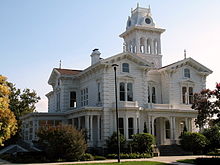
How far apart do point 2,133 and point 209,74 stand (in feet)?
95.6

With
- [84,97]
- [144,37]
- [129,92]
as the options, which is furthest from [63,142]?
[144,37]

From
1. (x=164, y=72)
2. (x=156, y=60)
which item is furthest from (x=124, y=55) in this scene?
(x=156, y=60)

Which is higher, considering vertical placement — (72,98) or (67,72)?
(67,72)

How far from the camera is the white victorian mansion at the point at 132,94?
3722 cm

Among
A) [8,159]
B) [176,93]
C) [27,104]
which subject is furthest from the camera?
[27,104]

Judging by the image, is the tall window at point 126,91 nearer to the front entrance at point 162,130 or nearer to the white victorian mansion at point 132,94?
the white victorian mansion at point 132,94

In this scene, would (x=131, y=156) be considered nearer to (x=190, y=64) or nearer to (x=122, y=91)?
(x=122, y=91)

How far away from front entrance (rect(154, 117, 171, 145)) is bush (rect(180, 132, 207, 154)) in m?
4.44

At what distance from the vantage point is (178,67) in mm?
42188

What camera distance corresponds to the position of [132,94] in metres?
38.8

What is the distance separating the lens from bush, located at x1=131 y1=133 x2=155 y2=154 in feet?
113

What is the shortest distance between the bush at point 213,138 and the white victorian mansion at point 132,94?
3.53 meters

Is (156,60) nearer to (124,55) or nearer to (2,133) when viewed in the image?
(124,55)

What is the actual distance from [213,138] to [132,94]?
10290 millimetres
